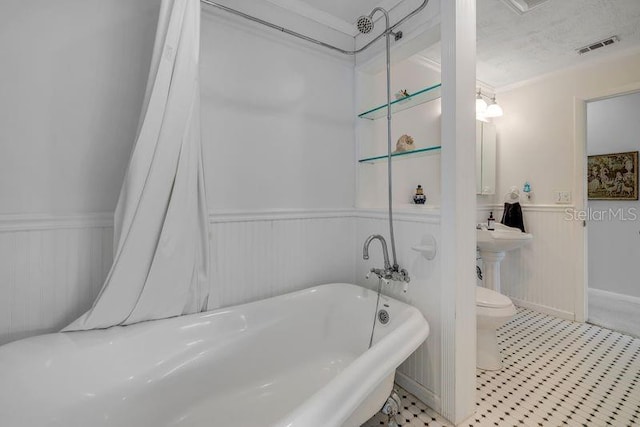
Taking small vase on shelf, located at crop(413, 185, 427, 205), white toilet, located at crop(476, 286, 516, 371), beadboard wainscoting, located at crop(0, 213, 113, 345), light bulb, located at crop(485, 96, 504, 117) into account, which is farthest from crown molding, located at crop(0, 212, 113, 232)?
light bulb, located at crop(485, 96, 504, 117)

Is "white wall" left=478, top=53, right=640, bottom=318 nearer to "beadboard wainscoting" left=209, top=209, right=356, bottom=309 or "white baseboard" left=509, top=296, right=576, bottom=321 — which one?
"white baseboard" left=509, top=296, right=576, bottom=321

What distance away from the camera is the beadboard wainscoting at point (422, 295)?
4.75 ft

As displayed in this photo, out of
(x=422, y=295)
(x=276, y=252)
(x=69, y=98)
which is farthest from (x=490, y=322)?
(x=69, y=98)

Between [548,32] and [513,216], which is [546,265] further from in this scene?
[548,32]

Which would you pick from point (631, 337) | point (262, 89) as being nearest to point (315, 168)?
point (262, 89)

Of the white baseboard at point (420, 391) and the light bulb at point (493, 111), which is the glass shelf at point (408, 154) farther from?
the light bulb at point (493, 111)

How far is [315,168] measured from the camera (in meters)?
1.93

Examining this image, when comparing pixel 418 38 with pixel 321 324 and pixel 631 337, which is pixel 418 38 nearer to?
pixel 321 324

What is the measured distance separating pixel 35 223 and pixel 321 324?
1445 mm

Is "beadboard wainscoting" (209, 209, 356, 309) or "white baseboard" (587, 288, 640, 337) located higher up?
"beadboard wainscoting" (209, 209, 356, 309)

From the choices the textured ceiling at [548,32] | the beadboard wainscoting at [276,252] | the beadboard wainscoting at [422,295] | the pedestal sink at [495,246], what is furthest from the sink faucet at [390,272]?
the textured ceiling at [548,32]

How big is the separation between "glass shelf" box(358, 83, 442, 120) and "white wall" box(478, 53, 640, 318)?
1789mm

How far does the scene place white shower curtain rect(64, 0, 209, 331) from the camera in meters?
1.15

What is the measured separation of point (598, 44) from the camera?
7.27 feet
